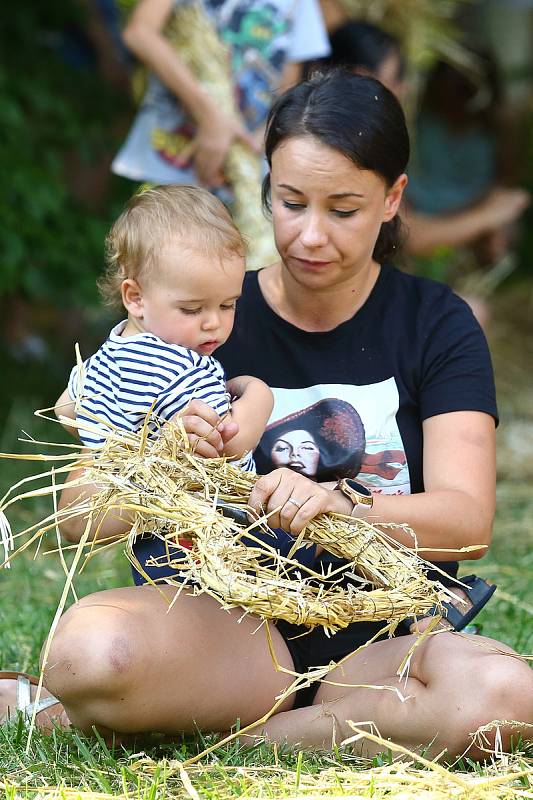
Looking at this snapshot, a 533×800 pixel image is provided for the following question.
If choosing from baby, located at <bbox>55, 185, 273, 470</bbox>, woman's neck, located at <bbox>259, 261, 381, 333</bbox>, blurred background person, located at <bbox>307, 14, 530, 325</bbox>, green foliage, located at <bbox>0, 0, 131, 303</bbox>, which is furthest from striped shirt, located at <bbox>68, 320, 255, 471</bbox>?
blurred background person, located at <bbox>307, 14, 530, 325</bbox>

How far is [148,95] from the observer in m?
4.09

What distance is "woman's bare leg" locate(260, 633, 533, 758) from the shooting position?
206cm

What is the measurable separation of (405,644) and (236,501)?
449mm

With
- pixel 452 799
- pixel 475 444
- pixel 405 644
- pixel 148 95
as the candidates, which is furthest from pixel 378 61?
pixel 452 799

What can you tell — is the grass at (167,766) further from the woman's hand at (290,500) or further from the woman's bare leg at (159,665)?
the woman's hand at (290,500)

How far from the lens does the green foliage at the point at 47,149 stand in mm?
4391

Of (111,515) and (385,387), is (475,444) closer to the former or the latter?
(385,387)

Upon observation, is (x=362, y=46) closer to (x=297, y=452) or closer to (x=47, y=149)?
(x=47, y=149)

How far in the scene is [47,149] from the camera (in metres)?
4.64

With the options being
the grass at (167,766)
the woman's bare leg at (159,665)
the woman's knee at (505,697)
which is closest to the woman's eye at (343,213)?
the woman's bare leg at (159,665)

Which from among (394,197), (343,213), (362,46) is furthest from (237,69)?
(343,213)

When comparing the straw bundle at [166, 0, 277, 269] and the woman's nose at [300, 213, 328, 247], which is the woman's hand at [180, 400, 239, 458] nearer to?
the woman's nose at [300, 213, 328, 247]

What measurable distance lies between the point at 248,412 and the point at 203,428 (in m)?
0.14

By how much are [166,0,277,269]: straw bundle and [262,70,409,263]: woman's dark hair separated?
1.56 m
